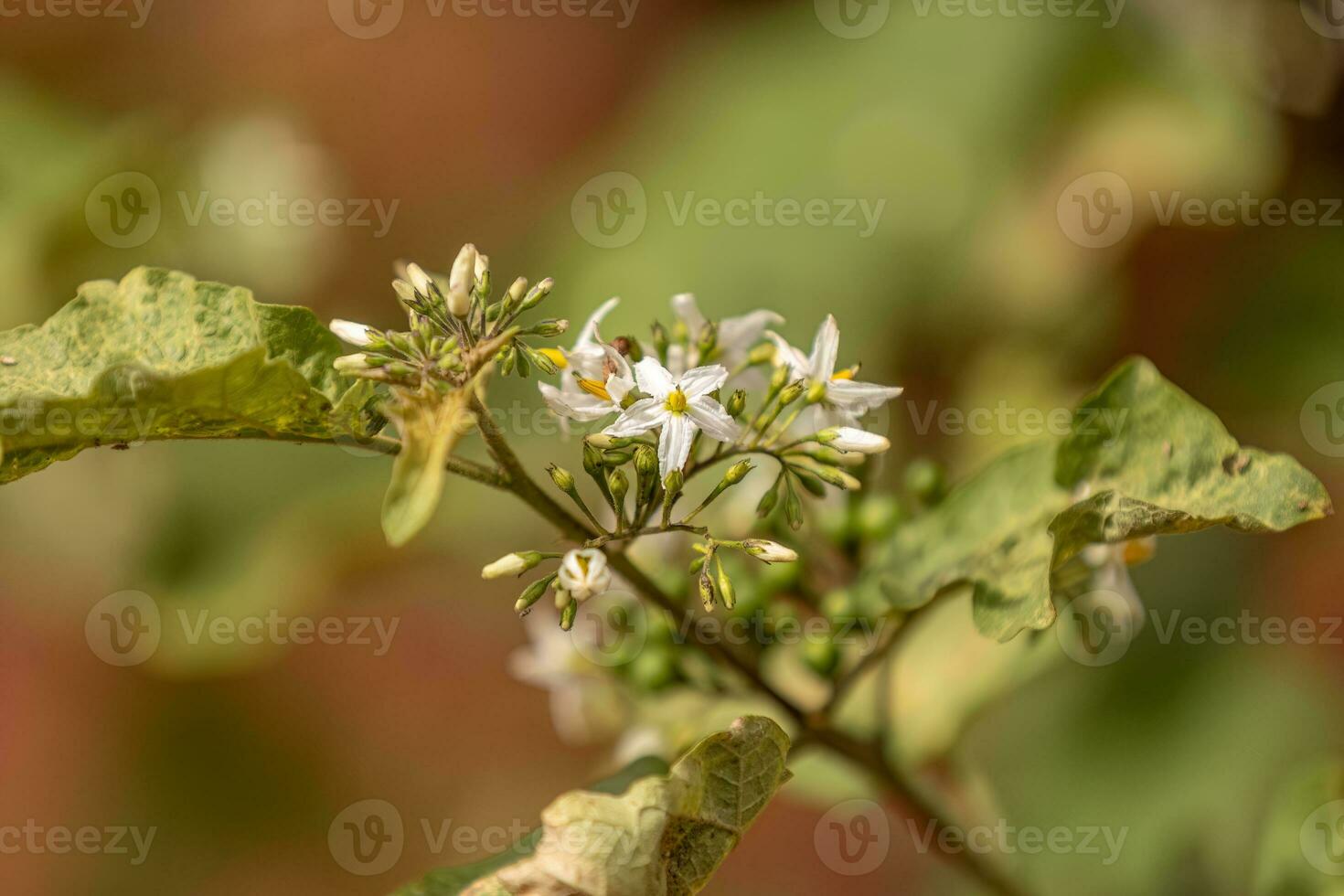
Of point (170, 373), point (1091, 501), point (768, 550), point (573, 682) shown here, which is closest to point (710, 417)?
point (768, 550)

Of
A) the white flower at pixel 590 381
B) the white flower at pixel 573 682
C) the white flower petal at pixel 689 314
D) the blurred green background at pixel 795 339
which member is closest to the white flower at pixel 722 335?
the white flower petal at pixel 689 314

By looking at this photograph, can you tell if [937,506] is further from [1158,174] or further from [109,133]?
[109,133]

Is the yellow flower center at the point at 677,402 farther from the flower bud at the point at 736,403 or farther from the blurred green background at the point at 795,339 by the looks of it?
the blurred green background at the point at 795,339

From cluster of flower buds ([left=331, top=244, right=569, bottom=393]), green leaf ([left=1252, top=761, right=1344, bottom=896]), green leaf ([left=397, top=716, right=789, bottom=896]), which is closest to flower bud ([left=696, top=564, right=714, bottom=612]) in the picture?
green leaf ([left=397, top=716, right=789, bottom=896])

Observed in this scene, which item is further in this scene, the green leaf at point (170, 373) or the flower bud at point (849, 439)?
the flower bud at point (849, 439)

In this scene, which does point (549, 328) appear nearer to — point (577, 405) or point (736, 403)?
point (577, 405)

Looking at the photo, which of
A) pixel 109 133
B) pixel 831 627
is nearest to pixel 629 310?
pixel 831 627
